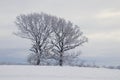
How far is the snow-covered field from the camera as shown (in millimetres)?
10461

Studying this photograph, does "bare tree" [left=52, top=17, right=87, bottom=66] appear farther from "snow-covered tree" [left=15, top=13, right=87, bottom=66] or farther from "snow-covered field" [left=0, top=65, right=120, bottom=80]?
"snow-covered field" [left=0, top=65, right=120, bottom=80]

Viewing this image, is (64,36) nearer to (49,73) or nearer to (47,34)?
(47,34)

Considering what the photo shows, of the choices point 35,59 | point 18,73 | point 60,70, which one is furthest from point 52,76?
point 35,59

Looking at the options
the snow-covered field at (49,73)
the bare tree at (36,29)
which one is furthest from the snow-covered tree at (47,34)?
the snow-covered field at (49,73)

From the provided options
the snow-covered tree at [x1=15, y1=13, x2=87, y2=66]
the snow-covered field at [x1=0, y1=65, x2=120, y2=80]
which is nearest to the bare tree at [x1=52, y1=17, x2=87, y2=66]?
A: the snow-covered tree at [x1=15, y1=13, x2=87, y2=66]

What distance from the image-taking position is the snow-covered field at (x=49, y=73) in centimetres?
1046

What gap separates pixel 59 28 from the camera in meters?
32.8

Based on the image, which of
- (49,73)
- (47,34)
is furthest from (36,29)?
(49,73)

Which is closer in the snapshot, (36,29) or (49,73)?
(49,73)

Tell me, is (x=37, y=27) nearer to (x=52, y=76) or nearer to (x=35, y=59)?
(x=35, y=59)

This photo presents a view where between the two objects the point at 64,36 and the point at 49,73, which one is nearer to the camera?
the point at 49,73

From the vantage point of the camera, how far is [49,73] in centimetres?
1082

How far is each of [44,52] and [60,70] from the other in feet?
69.5

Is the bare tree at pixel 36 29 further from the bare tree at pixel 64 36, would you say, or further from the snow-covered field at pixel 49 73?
the snow-covered field at pixel 49 73
